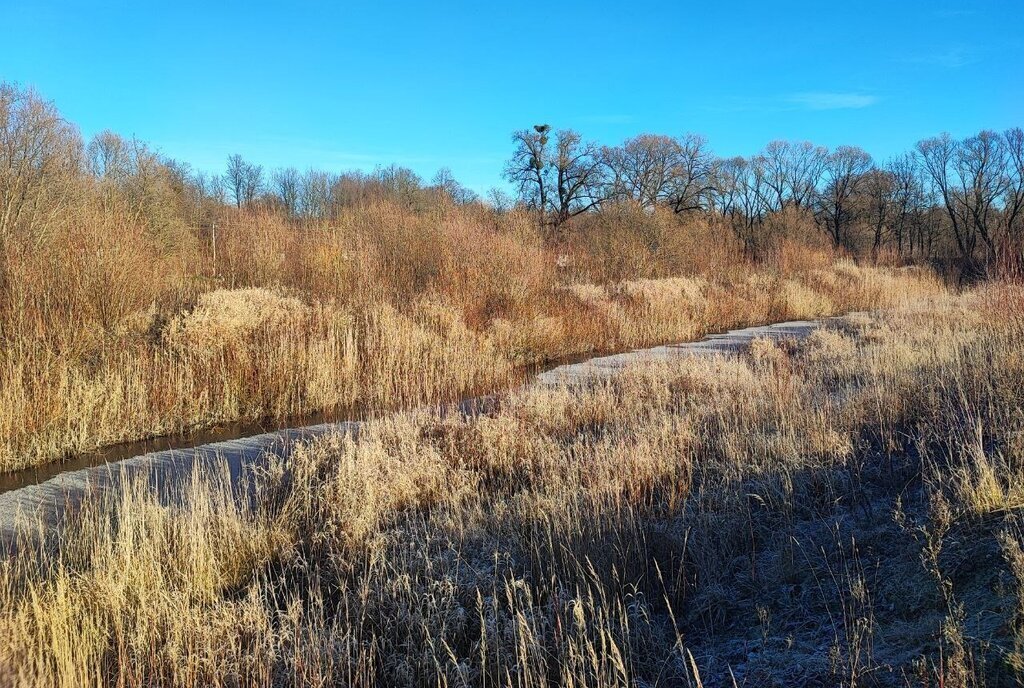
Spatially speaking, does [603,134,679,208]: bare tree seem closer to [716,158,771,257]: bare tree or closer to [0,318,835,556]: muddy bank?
[716,158,771,257]: bare tree

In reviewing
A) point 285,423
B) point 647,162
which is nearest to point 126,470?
point 285,423

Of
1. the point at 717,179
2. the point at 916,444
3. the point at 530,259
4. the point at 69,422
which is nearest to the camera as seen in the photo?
the point at 916,444

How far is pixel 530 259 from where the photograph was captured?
45.6ft

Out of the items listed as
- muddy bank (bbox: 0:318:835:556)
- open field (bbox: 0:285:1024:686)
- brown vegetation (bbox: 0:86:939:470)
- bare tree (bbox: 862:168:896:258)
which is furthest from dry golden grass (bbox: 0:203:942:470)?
bare tree (bbox: 862:168:896:258)

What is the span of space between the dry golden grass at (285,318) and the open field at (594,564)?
318 centimetres

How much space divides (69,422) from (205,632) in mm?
5499

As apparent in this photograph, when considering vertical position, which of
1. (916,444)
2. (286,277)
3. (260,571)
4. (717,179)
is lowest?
(260,571)

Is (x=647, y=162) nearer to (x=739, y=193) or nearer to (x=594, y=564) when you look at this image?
(x=739, y=193)

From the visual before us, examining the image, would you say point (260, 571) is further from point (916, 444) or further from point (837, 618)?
point (916, 444)

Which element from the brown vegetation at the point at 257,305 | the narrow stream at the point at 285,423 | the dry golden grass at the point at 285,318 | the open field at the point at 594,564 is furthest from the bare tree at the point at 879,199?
the open field at the point at 594,564

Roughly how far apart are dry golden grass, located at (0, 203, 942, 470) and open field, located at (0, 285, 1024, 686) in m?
3.18

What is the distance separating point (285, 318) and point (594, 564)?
25.7 feet

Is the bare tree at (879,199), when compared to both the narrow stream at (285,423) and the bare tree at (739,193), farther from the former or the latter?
the narrow stream at (285,423)

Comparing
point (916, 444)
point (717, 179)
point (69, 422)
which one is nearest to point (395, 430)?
point (69, 422)
